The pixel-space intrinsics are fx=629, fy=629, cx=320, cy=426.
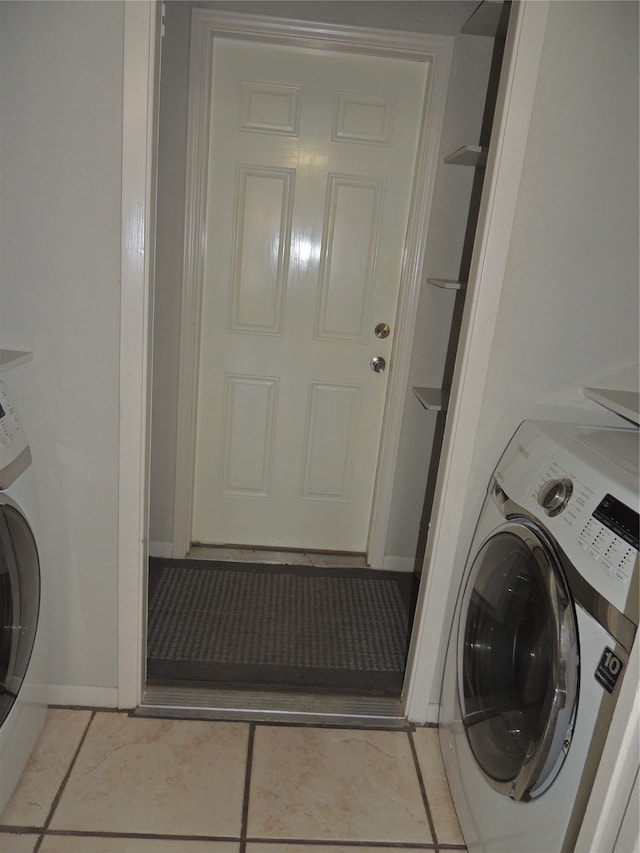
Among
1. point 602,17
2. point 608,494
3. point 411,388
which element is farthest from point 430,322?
point 608,494

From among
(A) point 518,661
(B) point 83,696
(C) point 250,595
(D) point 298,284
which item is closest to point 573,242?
(A) point 518,661

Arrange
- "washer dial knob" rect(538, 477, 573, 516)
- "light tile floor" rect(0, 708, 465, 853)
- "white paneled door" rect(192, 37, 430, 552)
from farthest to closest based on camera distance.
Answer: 1. "white paneled door" rect(192, 37, 430, 552)
2. "light tile floor" rect(0, 708, 465, 853)
3. "washer dial knob" rect(538, 477, 573, 516)

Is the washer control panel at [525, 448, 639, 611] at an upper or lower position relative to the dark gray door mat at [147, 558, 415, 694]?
upper

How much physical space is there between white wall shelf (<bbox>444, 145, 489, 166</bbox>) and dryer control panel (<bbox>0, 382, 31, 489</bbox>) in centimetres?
152

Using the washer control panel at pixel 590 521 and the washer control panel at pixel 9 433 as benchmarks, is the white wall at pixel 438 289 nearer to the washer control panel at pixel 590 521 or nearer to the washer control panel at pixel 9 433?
the washer control panel at pixel 590 521

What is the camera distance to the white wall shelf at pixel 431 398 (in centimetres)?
224

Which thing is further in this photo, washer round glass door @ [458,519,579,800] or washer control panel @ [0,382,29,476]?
washer control panel @ [0,382,29,476]

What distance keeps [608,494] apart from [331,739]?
45.5 inches

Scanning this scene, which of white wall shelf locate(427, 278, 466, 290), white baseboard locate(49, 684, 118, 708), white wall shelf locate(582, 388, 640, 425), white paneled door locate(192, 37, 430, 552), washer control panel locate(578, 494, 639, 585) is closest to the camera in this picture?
washer control panel locate(578, 494, 639, 585)

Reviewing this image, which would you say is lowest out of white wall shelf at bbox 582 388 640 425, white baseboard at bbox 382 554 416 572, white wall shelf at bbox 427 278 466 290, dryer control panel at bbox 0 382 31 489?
white baseboard at bbox 382 554 416 572

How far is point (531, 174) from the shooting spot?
4.94 feet

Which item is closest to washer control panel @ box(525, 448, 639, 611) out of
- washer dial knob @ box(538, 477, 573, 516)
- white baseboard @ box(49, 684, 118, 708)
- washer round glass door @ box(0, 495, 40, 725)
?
washer dial knob @ box(538, 477, 573, 516)

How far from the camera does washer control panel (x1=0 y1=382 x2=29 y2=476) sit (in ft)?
4.66

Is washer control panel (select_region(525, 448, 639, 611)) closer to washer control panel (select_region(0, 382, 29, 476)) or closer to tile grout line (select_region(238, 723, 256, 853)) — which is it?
tile grout line (select_region(238, 723, 256, 853))
